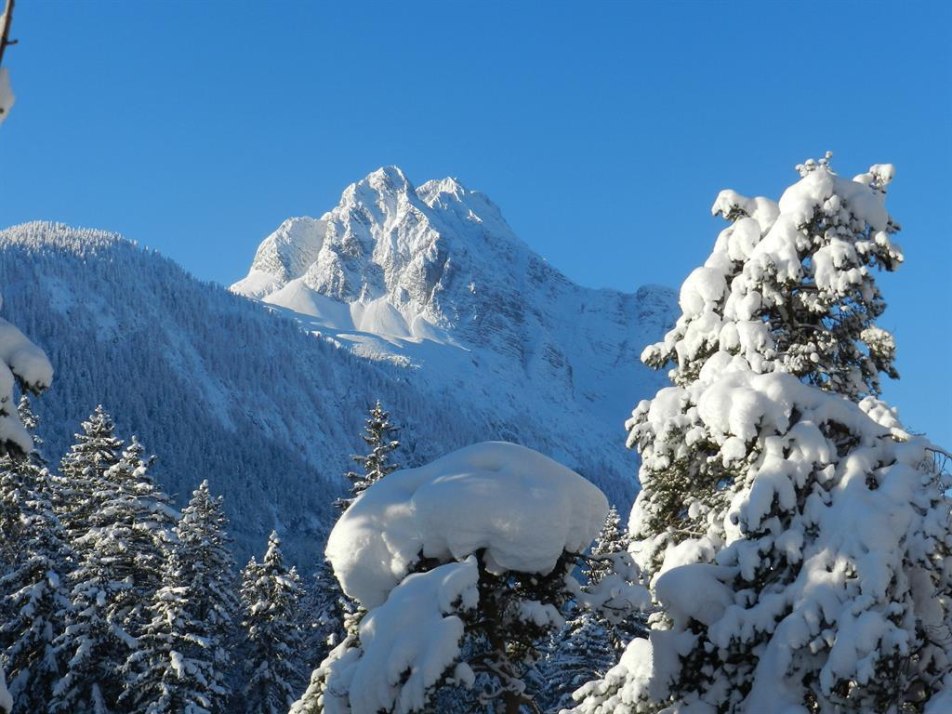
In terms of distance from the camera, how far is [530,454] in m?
9.65

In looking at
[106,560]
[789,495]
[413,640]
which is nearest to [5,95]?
[413,640]

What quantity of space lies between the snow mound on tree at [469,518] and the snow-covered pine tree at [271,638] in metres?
25.0

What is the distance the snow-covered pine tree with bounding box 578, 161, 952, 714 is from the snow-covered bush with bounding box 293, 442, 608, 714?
46.4 inches

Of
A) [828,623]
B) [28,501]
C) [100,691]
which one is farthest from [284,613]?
[828,623]

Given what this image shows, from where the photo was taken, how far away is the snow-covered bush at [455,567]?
8.40m

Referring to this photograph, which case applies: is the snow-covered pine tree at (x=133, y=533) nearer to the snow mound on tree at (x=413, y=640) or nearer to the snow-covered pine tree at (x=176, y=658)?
the snow-covered pine tree at (x=176, y=658)

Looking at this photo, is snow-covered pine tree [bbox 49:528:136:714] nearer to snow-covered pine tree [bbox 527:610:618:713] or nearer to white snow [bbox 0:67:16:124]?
snow-covered pine tree [bbox 527:610:618:713]

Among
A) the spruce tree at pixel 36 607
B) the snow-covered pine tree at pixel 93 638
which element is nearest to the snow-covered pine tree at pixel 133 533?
the snow-covered pine tree at pixel 93 638

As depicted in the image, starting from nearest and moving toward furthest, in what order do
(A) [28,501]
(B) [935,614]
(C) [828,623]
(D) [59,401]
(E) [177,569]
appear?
1. (C) [828,623]
2. (B) [935,614]
3. (A) [28,501]
4. (E) [177,569]
5. (D) [59,401]

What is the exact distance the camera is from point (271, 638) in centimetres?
3328

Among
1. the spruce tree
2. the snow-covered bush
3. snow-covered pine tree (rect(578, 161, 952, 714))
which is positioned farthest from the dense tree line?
snow-covered pine tree (rect(578, 161, 952, 714))

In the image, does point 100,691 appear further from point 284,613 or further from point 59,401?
point 59,401

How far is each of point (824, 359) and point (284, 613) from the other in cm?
2649

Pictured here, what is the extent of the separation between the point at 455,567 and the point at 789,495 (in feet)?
10.6
